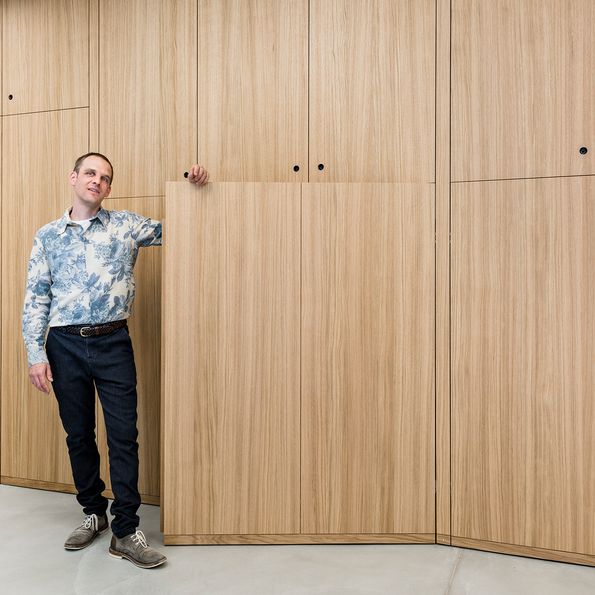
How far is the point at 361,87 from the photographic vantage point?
296cm

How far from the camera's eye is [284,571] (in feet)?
8.24

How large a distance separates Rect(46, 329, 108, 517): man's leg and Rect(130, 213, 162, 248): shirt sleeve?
1.77ft

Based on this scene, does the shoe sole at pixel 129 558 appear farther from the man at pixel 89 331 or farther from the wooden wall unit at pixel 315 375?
the wooden wall unit at pixel 315 375

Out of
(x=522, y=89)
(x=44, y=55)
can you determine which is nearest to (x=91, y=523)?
(x=44, y=55)

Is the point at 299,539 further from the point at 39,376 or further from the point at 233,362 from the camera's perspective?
the point at 39,376

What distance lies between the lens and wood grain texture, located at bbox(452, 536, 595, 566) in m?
2.60

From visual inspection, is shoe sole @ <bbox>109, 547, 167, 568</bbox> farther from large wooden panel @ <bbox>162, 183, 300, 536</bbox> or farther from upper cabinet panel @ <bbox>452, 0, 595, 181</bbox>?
upper cabinet panel @ <bbox>452, 0, 595, 181</bbox>

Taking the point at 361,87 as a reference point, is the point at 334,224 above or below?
below

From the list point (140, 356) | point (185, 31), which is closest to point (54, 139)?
point (185, 31)

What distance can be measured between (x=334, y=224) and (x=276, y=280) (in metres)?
0.37

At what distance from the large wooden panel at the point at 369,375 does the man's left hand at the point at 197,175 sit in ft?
1.56

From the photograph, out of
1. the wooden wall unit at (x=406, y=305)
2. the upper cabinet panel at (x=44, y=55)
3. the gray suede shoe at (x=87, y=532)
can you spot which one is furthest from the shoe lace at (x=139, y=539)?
the upper cabinet panel at (x=44, y=55)

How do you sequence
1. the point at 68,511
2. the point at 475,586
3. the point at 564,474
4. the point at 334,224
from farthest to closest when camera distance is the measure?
1. the point at 68,511
2. the point at 334,224
3. the point at 564,474
4. the point at 475,586

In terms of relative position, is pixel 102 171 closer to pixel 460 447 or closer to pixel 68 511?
pixel 68 511
